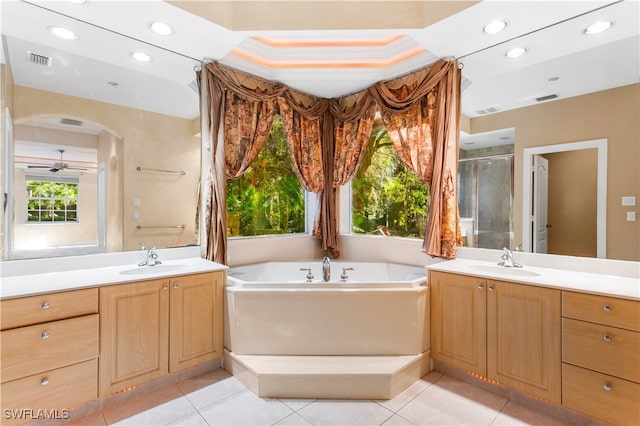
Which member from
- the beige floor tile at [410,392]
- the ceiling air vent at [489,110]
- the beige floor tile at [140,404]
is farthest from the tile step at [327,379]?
the ceiling air vent at [489,110]

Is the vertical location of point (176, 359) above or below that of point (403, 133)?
below

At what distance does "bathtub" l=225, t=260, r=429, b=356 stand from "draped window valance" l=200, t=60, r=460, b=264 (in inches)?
24.1

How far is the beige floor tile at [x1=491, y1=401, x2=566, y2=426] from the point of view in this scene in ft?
5.76

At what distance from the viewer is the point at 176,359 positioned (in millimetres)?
2080

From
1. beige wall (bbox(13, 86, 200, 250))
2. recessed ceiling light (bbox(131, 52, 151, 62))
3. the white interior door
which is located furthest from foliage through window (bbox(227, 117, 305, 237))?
the white interior door

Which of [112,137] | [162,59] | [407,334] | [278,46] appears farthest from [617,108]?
[112,137]

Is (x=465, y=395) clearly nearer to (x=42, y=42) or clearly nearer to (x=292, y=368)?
(x=292, y=368)

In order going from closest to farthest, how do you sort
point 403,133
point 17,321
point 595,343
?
point 17,321 < point 595,343 < point 403,133

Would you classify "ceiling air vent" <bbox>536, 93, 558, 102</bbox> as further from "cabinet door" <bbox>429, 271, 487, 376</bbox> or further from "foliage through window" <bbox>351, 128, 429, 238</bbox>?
"cabinet door" <bbox>429, 271, 487, 376</bbox>

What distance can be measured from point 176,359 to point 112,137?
1680mm

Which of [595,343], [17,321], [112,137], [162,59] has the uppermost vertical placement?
[162,59]

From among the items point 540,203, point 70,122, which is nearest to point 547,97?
point 540,203

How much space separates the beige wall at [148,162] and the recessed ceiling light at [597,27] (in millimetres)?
2892

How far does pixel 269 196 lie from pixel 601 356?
282cm
